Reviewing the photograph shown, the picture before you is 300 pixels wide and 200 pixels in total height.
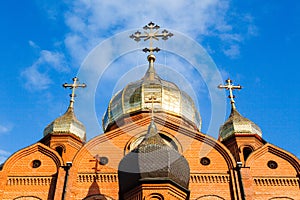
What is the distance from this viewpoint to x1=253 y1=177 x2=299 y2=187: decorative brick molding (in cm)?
1334

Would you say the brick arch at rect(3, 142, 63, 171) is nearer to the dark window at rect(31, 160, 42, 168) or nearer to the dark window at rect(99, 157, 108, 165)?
the dark window at rect(31, 160, 42, 168)

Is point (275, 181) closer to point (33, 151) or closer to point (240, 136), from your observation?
point (240, 136)

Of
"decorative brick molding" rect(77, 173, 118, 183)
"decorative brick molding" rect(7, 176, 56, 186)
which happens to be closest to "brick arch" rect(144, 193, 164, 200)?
"decorative brick molding" rect(77, 173, 118, 183)

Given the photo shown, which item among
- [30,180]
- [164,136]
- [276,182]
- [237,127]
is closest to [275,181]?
[276,182]

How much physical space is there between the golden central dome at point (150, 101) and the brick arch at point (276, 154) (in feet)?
11.6

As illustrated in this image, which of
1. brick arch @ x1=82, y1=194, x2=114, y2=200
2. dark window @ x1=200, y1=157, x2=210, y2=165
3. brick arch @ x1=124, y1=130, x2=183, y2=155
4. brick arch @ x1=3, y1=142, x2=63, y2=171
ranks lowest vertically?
brick arch @ x1=82, y1=194, x2=114, y2=200

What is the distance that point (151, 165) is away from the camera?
34.5 feet

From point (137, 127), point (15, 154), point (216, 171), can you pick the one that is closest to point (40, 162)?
point (15, 154)

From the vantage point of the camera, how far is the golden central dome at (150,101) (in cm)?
1695

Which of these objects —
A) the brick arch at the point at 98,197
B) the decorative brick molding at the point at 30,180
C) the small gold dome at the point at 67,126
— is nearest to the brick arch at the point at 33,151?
the decorative brick molding at the point at 30,180

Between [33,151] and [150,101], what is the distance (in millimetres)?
4514

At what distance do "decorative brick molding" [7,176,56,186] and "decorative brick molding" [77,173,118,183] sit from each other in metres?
0.82

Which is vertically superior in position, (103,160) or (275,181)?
(103,160)

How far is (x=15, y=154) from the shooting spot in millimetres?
14102
